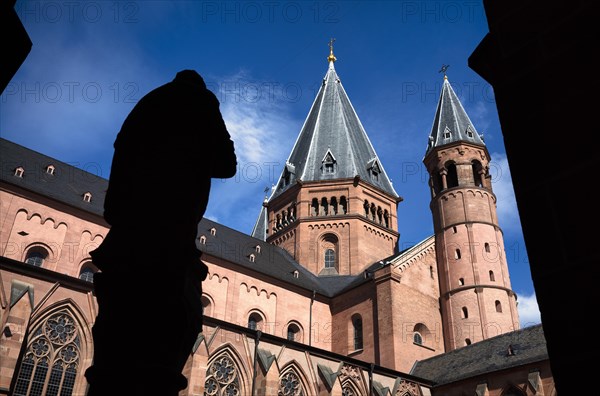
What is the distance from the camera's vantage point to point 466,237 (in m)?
35.6

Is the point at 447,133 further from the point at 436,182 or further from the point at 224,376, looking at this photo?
the point at 224,376

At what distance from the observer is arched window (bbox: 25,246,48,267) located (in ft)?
83.3

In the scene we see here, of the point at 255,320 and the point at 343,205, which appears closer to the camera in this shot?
the point at 255,320

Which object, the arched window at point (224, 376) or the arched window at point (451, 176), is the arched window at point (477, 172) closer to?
the arched window at point (451, 176)

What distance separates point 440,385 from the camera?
26.3 m

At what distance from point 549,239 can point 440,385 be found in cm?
2588

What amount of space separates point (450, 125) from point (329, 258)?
45.3 feet

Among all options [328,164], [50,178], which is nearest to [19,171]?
[50,178]

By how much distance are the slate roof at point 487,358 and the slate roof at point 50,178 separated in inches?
776

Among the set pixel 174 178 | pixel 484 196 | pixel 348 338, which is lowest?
pixel 174 178

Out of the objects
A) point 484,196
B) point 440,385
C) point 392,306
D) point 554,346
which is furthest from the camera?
point 484,196

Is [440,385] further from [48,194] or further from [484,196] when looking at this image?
[48,194]

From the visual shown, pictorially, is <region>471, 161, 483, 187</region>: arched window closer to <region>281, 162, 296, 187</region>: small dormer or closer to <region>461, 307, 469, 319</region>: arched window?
<region>461, 307, 469, 319</region>: arched window

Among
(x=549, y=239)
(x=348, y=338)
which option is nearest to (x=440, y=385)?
(x=348, y=338)
